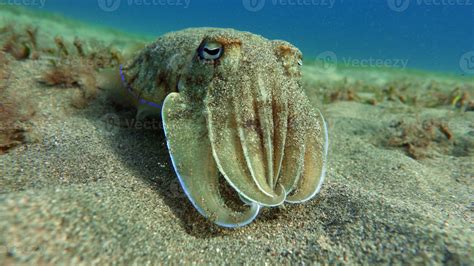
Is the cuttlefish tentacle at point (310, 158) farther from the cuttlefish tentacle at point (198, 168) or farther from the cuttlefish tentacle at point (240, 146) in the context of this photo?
the cuttlefish tentacle at point (198, 168)

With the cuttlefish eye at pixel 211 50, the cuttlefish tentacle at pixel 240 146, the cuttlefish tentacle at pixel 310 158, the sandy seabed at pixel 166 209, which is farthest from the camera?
the cuttlefish eye at pixel 211 50

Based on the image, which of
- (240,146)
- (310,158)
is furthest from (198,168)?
(310,158)

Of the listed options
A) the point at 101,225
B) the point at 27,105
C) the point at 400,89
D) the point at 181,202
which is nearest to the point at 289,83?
the point at 181,202

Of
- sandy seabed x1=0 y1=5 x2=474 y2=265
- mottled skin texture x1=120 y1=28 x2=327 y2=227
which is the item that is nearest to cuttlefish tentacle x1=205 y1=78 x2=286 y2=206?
mottled skin texture x1=120 y1=28 x2=327 y2=227

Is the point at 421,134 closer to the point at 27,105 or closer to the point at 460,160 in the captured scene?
the point at 460,160

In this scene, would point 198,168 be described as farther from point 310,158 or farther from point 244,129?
point 310,158

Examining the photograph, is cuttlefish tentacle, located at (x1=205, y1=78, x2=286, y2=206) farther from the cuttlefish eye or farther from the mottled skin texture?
the cuttlefish eye

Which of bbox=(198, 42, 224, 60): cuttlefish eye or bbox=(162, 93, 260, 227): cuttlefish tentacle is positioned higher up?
bbox=(198, 42, 224, 60): cuttlefish eye

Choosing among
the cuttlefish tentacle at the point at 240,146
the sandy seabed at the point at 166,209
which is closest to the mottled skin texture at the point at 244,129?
the cuttlefish tentacle at the point at 240,146
